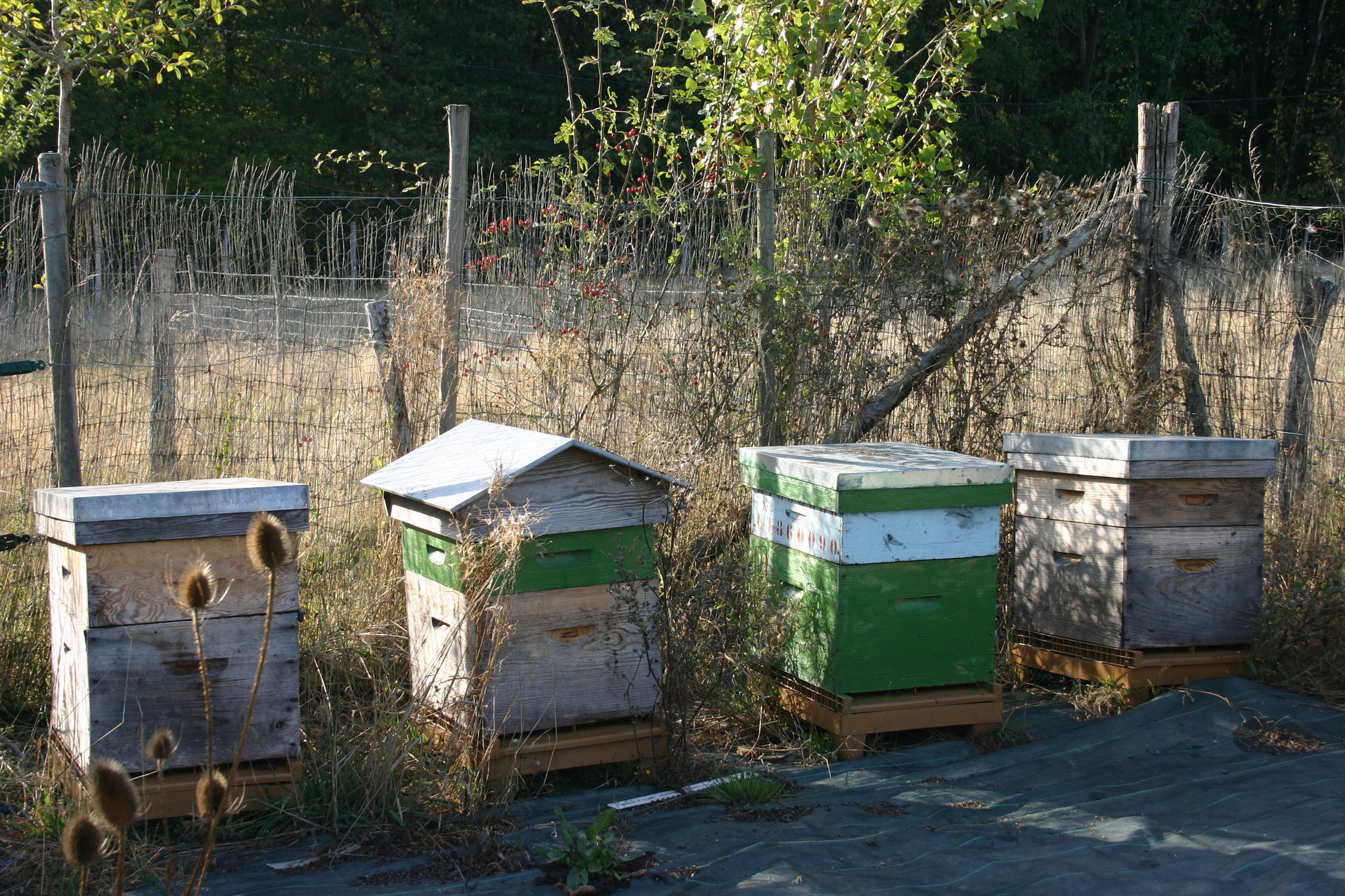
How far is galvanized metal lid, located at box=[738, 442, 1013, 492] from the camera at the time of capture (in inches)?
145

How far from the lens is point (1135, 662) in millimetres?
4316

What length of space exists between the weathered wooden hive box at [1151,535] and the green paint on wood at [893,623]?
0.70 metres

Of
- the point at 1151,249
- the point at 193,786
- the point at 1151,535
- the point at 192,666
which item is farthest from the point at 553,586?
the point at 1151,249

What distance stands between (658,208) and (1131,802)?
340cm

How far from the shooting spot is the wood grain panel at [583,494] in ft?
10.9

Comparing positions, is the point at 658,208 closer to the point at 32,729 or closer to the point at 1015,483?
the point at 1015,483

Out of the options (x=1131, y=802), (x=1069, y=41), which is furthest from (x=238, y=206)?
(x=1069, y=41)

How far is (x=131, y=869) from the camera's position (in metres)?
2.86

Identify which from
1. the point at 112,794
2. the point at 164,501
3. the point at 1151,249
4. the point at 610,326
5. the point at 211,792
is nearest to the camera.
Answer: the point at 112,794

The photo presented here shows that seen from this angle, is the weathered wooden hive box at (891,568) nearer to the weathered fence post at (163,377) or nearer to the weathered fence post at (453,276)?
the weathered fence post at (453,276)

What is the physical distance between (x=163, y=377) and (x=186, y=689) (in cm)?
235

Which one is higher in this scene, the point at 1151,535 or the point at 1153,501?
the point at 1153,501

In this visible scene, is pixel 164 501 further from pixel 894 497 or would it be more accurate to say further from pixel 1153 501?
pixel 1153 501

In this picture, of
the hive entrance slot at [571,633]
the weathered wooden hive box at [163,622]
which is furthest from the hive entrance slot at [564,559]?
the weathered wooden hive box at [163,622]
